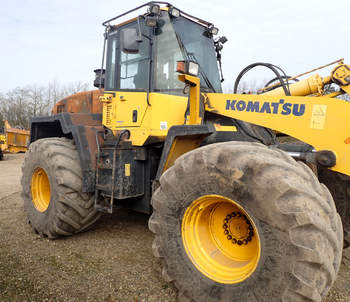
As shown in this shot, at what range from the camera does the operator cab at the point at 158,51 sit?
131 inches

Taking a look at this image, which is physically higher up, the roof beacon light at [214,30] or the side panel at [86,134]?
the roof beacon light at [214,30]

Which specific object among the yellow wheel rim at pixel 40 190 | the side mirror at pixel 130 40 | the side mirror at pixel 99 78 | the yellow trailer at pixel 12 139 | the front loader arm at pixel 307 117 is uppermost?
the side mirror at pixel 130 40

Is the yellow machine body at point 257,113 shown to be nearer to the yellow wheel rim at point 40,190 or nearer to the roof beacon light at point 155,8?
the roof beacon light at point 155,8

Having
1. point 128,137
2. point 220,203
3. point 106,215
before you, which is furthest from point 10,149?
point 220,203

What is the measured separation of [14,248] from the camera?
145 inches

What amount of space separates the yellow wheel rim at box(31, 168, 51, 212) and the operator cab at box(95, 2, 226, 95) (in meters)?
1.74

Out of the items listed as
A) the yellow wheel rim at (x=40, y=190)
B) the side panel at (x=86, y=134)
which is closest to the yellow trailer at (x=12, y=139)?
the yellow wheel rim at (x=40, y=190)

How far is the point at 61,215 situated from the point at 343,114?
3.33m

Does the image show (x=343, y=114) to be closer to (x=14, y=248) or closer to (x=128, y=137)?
(x=128, y=137)

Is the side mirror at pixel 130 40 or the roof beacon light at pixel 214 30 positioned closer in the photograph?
the side mirror at pixel 130 40

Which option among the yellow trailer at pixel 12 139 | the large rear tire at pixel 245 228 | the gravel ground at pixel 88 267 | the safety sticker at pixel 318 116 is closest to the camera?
the large rear tire at pixel 245 228

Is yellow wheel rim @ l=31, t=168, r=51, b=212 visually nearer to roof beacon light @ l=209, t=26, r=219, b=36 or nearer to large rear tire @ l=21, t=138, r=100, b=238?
large rear tire @ l=21, t=138, r=100, b=238

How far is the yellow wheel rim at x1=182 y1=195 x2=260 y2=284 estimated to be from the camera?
2355 mm

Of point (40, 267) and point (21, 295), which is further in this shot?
point (40, 267)
